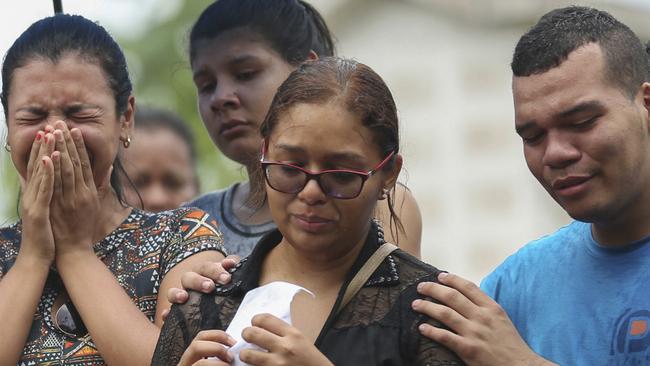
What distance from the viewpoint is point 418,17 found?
115 feet

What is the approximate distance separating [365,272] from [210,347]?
0.49 meters

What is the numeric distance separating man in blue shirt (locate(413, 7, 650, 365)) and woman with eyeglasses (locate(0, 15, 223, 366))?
0.92 meters

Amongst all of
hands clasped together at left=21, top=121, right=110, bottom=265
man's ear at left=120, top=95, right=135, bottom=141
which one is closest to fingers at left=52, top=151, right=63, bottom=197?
hands clasped together at left=21, top=121, right=110, bottom=265

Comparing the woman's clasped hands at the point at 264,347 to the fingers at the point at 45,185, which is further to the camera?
the fingers at the point at 45,185

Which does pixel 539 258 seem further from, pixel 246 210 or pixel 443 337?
pixel 246 210

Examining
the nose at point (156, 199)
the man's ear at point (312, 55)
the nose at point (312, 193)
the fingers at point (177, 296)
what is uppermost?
the nose at point (156, 199)

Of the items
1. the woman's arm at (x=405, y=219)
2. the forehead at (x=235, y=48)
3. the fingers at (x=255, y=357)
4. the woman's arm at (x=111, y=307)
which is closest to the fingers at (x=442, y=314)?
the fingers at (x=255, y=357)

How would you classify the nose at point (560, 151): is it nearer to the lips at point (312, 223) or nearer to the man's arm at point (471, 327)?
the man's arm at point (471, 327)

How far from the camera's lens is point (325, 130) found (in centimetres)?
367

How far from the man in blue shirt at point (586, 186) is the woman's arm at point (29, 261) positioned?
1.19 meters

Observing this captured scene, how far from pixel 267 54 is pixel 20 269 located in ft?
4.98

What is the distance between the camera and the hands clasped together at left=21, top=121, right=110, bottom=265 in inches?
164

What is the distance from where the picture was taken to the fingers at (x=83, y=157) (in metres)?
4.20

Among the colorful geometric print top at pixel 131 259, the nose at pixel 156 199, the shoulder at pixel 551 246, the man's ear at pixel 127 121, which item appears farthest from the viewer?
the nose at pixel 156 199
